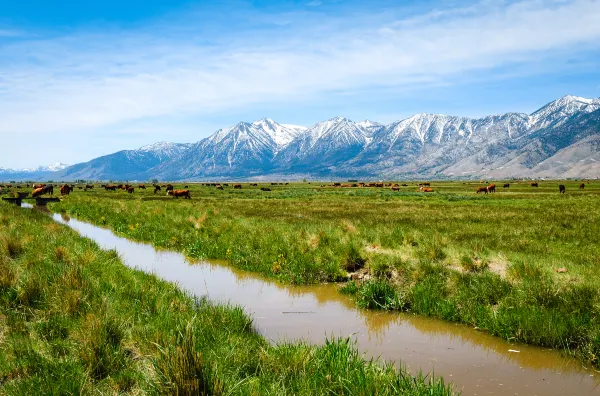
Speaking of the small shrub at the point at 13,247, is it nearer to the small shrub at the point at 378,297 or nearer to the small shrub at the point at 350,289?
the small shrub at the point at 350,289

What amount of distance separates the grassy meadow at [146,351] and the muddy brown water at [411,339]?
46.6 inches

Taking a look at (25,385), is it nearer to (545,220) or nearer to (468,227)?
(468,227)

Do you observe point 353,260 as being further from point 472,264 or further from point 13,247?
point 13,247

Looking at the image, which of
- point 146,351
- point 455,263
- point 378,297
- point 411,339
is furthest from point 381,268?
point 146,351

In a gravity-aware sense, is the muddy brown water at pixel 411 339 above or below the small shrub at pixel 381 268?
below

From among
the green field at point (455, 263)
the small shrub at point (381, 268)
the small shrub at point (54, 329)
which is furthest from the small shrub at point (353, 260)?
the small shrub at point (54, 329)

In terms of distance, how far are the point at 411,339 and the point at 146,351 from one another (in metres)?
5.77

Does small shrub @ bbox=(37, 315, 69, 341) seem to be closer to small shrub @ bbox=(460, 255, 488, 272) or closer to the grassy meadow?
the grassy meadow

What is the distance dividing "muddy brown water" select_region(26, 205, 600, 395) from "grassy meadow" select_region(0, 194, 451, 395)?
1184mm

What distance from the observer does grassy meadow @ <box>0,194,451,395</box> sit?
539 centimetres

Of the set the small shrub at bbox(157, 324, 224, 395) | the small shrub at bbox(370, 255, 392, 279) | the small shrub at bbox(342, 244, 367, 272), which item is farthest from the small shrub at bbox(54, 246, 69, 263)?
the small shrub at bbox(370, 255, 392, 279)

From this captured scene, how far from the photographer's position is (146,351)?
671 cm

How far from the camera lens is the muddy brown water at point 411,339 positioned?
7266 millimetres

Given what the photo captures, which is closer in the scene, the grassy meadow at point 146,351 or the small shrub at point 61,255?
the grassy meadow at point 146,351
